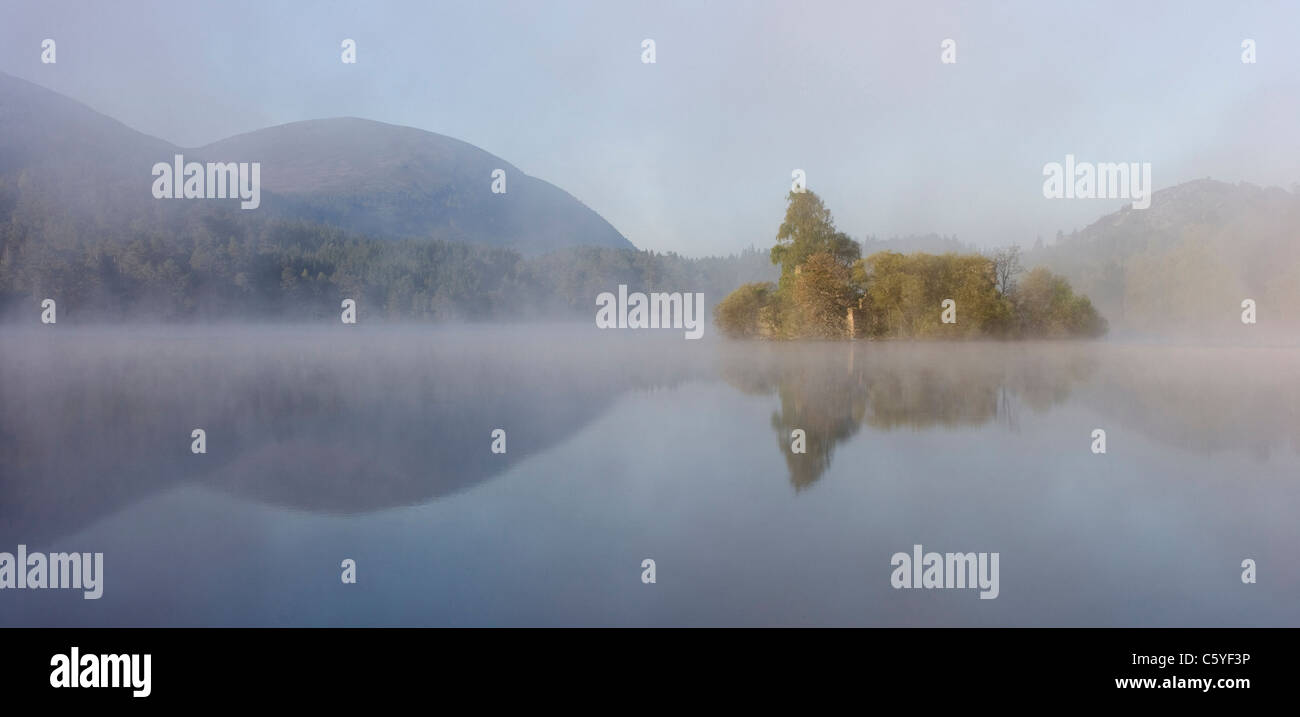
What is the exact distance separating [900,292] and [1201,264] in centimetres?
2160

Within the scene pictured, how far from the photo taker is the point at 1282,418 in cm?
1184

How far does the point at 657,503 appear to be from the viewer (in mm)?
7566

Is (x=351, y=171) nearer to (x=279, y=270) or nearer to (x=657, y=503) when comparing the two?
(x=279, y=270)

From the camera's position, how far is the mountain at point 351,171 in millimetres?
67125

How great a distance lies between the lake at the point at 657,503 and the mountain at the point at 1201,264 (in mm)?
26642

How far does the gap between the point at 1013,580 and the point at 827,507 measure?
2013 mm

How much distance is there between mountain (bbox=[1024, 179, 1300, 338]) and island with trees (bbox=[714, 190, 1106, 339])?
4.52 meters
